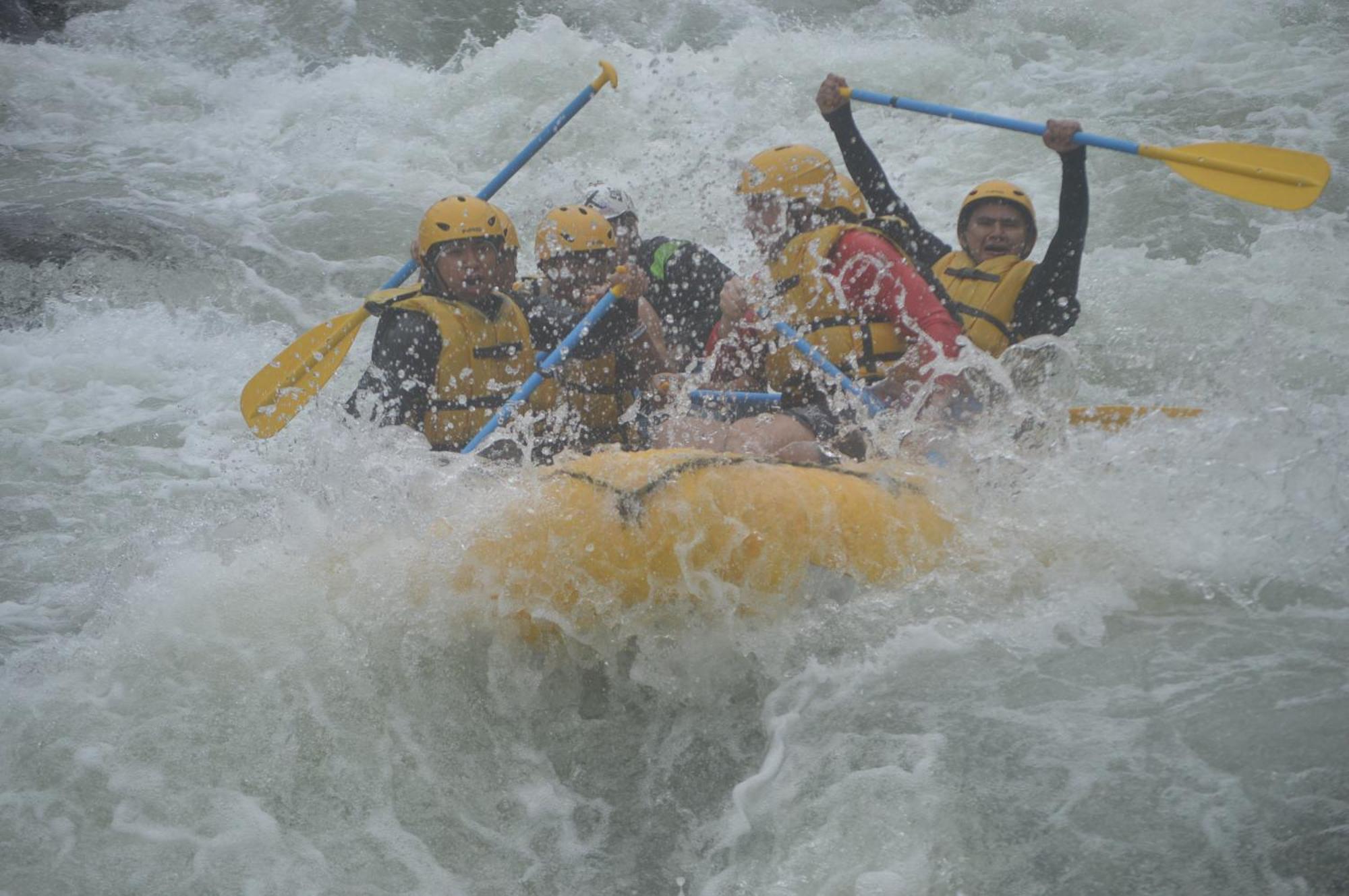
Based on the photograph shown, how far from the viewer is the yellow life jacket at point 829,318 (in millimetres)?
4270

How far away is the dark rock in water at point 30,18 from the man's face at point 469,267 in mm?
7570

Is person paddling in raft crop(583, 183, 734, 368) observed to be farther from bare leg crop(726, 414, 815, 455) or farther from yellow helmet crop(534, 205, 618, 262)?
bare leg crop(726, 414, 815, 455)

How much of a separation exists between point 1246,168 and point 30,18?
948 cm

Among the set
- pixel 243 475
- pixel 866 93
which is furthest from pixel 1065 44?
pixel 243 475

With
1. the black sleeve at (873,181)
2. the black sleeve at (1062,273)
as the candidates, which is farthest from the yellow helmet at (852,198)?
the black sleeve at (1062,273)

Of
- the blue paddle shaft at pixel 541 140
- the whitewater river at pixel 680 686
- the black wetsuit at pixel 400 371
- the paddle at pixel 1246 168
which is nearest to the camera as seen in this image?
the whitewater river at pixel 680 686

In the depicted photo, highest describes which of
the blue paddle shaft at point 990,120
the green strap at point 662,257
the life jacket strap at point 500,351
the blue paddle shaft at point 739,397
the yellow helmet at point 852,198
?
the blue paddle shaft at point 990,120

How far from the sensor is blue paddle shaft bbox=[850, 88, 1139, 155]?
14.6 feet

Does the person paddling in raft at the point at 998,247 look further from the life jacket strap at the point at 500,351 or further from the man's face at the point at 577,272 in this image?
the life jacket strap at the point at 500,351

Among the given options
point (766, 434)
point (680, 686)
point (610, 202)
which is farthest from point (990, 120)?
point (680, 686)

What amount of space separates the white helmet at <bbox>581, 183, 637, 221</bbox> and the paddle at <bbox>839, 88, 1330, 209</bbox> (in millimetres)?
1579

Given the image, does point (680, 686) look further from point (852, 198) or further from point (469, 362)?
point (852, 198)

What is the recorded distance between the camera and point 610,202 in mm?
5000

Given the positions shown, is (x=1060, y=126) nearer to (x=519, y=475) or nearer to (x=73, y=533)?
(x=519, y=475)
